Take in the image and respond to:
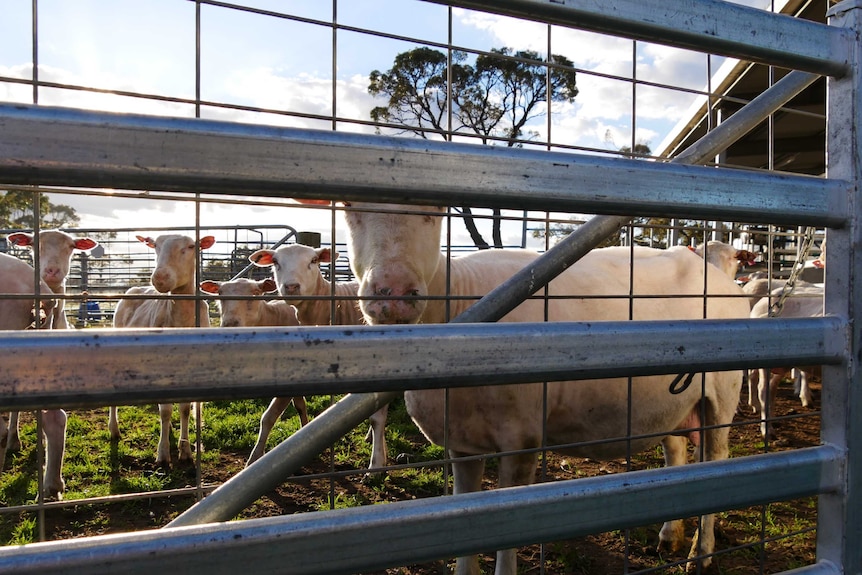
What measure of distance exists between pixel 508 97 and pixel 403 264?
942mm

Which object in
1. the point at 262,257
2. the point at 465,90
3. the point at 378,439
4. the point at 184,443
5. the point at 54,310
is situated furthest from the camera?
the point at 262,257

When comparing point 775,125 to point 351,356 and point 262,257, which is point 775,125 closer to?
point 262,257

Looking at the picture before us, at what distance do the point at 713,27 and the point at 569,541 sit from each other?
350 centimetres

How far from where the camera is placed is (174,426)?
262 inches

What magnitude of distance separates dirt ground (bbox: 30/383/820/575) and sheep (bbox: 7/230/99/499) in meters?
0.58

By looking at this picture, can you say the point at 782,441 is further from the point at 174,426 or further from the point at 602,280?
the point at 174,426

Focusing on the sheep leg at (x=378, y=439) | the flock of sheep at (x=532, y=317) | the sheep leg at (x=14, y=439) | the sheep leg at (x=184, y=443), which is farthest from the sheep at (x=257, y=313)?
the sheep leg at (x=14, y=439)

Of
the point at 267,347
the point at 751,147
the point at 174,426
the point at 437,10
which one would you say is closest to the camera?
the point at 267,347

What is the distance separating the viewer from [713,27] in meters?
1.05

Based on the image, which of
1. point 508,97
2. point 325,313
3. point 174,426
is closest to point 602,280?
point 508,97

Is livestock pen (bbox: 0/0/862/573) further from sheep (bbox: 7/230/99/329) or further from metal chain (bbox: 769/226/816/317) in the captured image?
sheep (bbox: 7/230/99/329)

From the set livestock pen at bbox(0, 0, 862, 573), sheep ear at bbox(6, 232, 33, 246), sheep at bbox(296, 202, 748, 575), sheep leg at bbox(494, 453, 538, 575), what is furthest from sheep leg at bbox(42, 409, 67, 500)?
livestock pen at bbox(0, 0, 862, 573)

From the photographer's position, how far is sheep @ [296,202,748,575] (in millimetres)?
2508

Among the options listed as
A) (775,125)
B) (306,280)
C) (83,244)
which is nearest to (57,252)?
(83,244)
